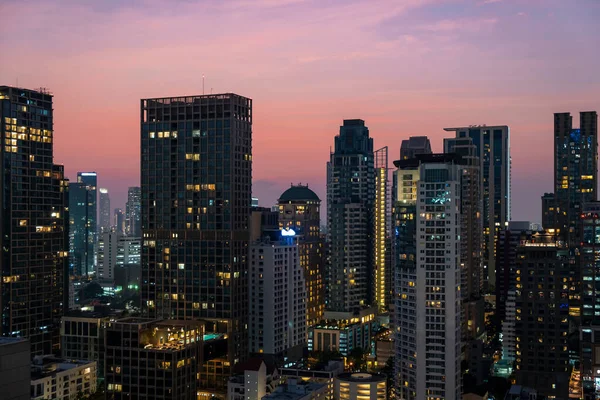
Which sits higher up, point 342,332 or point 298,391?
point 298,391

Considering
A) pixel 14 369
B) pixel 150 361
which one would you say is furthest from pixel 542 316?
pixel 14 369

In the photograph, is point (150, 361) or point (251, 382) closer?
point (150, 361)

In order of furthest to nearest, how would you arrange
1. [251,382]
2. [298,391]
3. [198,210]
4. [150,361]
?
1. [198,210]
2. [251,382]
3. [150,361]
4. [298,391]

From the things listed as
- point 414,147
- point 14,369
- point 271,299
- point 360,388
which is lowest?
point 360,388

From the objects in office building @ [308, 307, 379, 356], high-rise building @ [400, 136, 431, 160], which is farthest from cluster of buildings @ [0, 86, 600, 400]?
high-rise building @ [400, 136, 431, 160]

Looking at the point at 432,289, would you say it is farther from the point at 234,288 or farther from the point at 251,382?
the point at 234,288

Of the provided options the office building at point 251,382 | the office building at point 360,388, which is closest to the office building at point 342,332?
the office building at point 360,388

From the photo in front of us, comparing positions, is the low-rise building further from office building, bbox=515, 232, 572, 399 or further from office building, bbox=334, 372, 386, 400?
office building, bbox=515, 232, 572, 399
